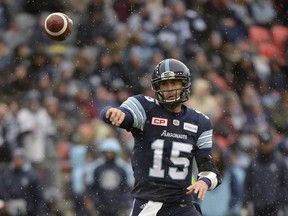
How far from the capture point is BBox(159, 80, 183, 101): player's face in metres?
6.34

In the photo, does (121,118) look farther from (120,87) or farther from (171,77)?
(120,87)

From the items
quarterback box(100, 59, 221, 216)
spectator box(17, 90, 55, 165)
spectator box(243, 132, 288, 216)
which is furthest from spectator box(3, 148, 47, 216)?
quarterback box(100, 59, 221, 216)

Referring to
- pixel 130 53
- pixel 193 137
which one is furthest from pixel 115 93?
pixel 193 137

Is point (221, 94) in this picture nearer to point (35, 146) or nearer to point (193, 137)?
point (35, 146)

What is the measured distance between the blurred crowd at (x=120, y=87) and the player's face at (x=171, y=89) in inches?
165

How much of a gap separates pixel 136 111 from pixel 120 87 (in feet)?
21.0

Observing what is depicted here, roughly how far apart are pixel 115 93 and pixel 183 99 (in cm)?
616

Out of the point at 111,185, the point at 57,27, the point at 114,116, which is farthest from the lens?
the point at 111,185

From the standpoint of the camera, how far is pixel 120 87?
497 inches

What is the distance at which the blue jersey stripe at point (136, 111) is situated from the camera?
6188 mm

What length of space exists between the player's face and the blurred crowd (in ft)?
13.7

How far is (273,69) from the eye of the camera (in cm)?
1395

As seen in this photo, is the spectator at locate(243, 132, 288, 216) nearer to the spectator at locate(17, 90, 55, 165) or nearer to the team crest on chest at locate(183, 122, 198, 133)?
the spectator at locate(17, 90, 55, 165)

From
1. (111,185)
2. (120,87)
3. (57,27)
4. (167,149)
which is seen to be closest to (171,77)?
(167,149)
